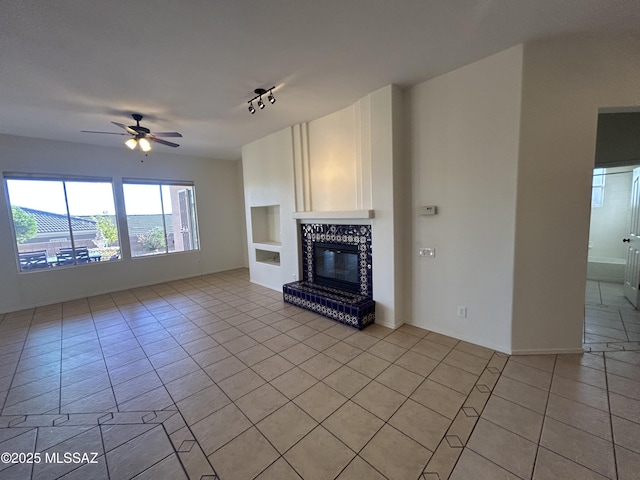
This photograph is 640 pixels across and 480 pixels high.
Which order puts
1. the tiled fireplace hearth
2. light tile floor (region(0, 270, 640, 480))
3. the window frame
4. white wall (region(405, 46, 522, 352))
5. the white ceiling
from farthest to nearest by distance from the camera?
the window frame → the tiled fireplace hearth → white wall (region(405, 46, 522, 352)) → the white ceiling → light tile floor (region(0, 270, 640, 480))

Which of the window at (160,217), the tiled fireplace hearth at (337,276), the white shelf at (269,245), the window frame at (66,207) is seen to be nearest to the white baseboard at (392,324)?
the tiled fireplace hearth at (337,276)

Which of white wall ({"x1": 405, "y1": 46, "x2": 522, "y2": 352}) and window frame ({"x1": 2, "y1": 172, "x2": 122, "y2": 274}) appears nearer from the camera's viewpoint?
white wall ({"x1": 405, "y1": 46, "x2": 522, "y2": 352})

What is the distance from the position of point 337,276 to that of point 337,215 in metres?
1.02

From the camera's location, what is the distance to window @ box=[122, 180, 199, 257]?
5.73 meters

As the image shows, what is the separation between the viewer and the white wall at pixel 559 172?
7.58 ft

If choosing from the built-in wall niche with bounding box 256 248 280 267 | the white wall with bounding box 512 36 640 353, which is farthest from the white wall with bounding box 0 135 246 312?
the white wall with bounding box 512 36 640 353

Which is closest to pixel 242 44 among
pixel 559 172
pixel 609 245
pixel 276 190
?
pixel 276 190

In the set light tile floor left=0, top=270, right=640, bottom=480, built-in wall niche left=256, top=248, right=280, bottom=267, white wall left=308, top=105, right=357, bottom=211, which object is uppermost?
white wall left=308, top=105, right=357, bottom=211

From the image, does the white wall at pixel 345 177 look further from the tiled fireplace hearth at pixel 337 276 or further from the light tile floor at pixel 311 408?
the light tile floor at pixel 311 408

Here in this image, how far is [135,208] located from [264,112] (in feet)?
13.0

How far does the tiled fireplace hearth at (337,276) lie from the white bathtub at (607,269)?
4261 millimetres

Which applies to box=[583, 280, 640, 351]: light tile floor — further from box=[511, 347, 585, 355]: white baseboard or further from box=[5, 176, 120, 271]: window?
box=[5, 176, 120, 271]: window

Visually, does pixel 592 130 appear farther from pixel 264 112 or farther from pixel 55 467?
pixel 55 467

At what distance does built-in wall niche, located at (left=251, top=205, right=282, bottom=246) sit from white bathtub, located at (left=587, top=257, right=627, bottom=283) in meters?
5.91
